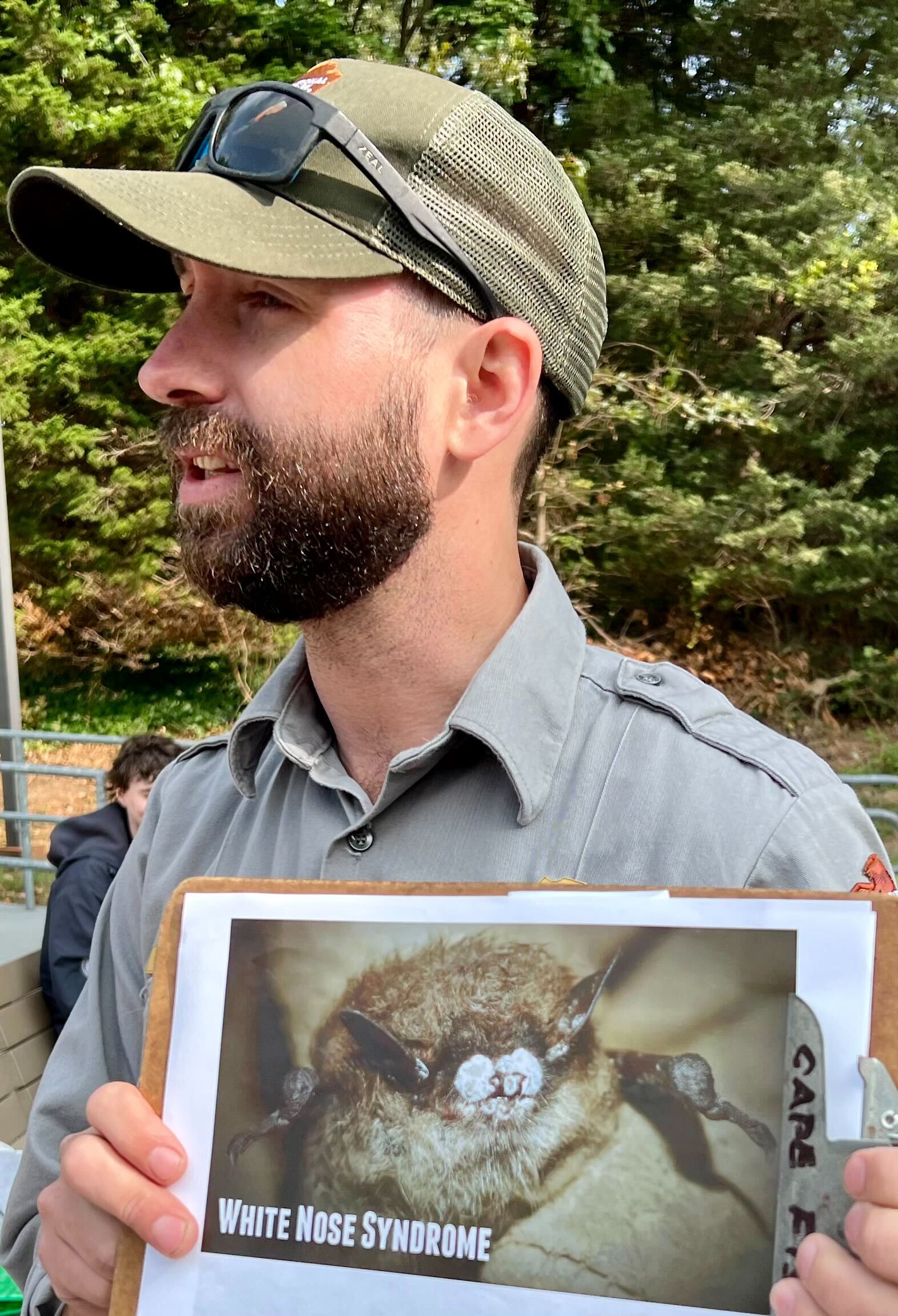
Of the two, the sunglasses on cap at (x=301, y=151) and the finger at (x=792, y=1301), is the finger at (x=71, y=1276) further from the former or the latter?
the sunglasses on cap at (x=301, y=151)

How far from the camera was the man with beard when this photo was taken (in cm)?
109

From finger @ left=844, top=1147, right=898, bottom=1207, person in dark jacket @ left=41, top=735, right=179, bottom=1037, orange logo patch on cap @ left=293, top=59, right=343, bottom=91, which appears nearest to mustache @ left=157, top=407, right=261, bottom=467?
orange logo patch on cap @ left=293, top=59, right=343, bottom=91

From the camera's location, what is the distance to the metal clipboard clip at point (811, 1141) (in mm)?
709

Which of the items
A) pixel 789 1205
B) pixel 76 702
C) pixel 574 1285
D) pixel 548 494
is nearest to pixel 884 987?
pixel 789 1205

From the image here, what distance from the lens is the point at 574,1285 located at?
773mm

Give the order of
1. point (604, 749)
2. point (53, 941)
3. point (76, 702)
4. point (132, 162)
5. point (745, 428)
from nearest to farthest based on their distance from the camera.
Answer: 1. point (604, 749)
2. point (53, 941)
3. point (132, 162)
4. point (745, 428)
5. point (76, 702)

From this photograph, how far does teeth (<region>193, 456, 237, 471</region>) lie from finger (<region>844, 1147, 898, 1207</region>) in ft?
2.58

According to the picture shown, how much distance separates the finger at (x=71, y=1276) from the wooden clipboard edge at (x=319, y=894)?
0.05 meters

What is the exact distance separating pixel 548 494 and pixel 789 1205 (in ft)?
42.6

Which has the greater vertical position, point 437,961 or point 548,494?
point 437,961

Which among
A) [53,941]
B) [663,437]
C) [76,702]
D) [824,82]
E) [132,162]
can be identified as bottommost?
[76,702]

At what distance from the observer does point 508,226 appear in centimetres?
123

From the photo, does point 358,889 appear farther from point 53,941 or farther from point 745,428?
point 745,428

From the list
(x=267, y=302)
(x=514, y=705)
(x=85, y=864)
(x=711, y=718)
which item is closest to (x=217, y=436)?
(x=267, y=302)
